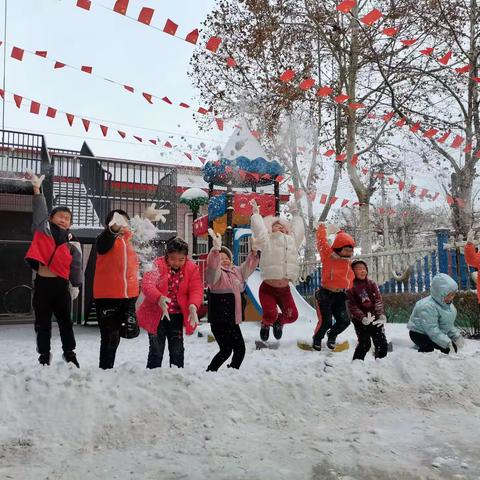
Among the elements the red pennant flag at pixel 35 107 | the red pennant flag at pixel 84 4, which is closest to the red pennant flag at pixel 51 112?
the red pennant flag at pixel 35 107

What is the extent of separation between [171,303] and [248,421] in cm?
142

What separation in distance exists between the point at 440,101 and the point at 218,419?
48.1 feet

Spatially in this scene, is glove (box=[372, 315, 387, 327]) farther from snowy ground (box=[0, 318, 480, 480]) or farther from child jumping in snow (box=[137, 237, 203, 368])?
child jumping in snow (box=[137, 237, 203, 368])

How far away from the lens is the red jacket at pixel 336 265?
19.8 ft

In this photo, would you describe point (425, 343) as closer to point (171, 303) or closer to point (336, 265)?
point (336, 265)

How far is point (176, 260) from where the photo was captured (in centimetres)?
446

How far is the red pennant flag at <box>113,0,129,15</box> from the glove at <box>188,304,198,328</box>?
4.25m

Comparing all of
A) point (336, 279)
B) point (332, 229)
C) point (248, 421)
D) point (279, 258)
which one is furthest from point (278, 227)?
point (248, 421)

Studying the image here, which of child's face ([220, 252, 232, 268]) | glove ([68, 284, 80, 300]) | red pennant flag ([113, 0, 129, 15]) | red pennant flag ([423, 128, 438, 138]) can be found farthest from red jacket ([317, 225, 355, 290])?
red pennant flag ([423, 128, 438, 138])

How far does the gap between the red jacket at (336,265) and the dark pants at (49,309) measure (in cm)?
316

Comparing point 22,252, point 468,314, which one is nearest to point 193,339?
point 468,314

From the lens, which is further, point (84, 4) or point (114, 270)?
point (84, 4)

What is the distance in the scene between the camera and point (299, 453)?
2730 millimetres

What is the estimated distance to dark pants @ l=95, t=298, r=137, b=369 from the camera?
14.3ft
